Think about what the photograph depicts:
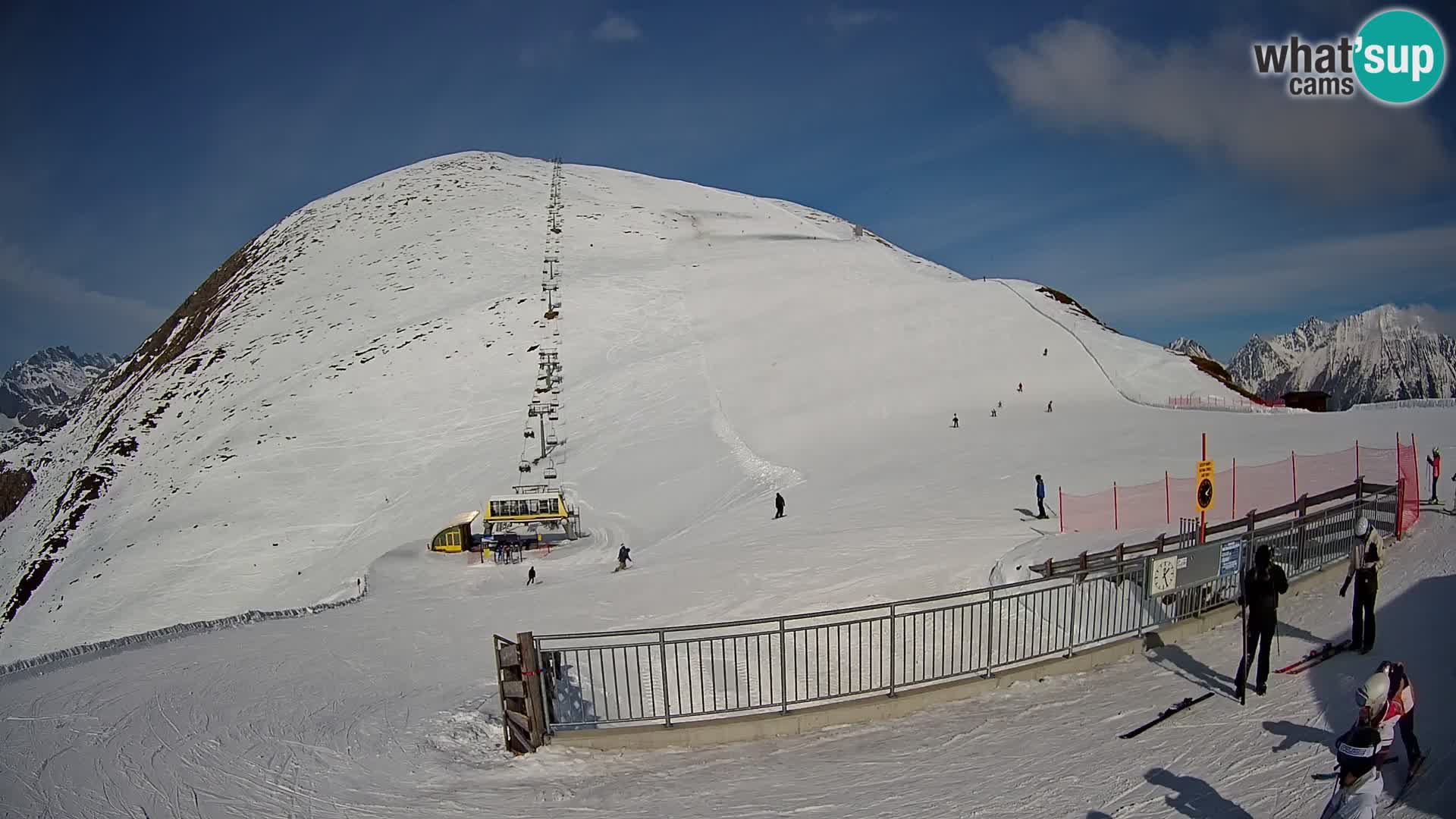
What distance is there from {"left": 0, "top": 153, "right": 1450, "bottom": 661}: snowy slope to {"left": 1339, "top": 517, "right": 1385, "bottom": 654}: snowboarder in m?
8.35

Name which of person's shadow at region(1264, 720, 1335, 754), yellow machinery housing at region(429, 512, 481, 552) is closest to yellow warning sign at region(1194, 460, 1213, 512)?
person's shadow at region(1264, 720, 1335, 754)

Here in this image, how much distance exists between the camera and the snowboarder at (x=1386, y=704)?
5.11 m

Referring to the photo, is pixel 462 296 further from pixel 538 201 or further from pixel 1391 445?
pixel 1391 445

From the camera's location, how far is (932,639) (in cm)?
1049

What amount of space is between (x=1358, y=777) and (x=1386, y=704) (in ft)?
2.42

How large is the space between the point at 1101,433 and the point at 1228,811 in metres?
29.5

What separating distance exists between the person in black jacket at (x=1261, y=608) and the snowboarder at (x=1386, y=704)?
2.26 metres

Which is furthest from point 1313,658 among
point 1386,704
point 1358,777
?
point 1358,777

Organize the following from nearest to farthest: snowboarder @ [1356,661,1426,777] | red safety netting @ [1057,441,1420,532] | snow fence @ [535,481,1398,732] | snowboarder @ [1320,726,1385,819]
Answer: snowboarder @ [1320,726,1385,819] < snowboarder @ [1356,661,1426,777] < snow fence @ [535,481,1398,732] < red safety netting @ [1057,441,1420,532]

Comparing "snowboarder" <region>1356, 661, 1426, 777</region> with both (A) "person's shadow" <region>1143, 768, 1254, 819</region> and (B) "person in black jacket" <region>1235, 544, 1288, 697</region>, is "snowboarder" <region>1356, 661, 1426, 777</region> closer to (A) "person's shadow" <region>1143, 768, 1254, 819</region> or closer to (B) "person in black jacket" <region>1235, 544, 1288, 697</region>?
(A) "person's shadow" <region>1143, 768, 1254, 819</region>

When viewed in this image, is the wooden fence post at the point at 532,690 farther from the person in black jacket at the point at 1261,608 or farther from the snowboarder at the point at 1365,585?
the snowboarder at the point at 1365,585

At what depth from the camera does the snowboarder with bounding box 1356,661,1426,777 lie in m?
5.11

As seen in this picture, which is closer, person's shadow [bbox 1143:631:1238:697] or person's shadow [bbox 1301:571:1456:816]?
person's shadow [bbox 1301:571:1456:816]

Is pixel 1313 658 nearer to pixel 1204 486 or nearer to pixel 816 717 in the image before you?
pixel 1204 486
